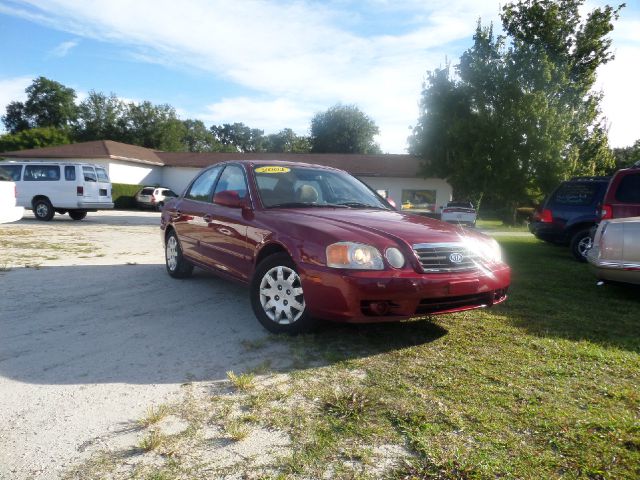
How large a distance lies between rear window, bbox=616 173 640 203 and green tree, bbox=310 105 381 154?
53.4 m

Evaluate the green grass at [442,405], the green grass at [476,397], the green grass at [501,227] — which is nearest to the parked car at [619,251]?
the green grass at [476,397]

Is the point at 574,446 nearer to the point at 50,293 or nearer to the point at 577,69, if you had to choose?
the point at 50,293

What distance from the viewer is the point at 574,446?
2.37 m

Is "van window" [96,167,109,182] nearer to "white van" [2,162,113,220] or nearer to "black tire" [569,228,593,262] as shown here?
"white van" [2,162,113,220]

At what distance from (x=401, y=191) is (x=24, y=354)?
31582mm

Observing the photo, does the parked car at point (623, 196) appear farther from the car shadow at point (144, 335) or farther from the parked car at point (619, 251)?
the car shadow at point (144, 335)

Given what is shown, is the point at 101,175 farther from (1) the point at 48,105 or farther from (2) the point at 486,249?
(1) the point at 48,105

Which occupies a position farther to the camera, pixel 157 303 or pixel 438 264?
pixel 157 303

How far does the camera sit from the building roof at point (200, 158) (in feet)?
110

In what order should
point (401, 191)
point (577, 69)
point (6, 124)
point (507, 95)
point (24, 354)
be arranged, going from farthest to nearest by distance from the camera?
point (6, 124) → point (401, 191) → point (577, 69) → point (507, 95) → point (24, 354)

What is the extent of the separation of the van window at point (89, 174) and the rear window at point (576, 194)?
14613 mm

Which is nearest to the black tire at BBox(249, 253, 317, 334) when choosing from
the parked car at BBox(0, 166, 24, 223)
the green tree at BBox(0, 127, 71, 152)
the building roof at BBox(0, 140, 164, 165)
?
the parked car at BBox(0, 166, 24, 223)

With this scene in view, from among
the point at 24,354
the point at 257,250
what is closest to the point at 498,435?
the point at 257,250

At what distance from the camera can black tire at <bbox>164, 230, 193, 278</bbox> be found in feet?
20.9
